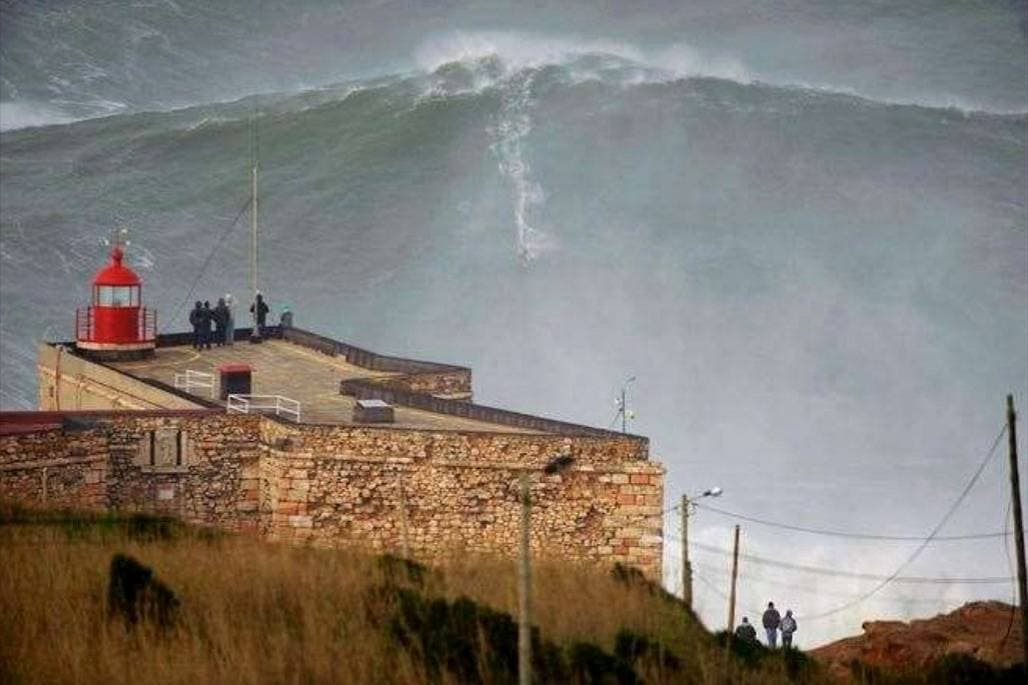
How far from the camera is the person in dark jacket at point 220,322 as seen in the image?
40653mm

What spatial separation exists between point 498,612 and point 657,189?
70520 mm

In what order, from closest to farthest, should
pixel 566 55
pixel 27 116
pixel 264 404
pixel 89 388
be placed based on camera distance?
1. pixel 264 404
2. pixel 89 388
3. pixel 27 116
4. pixel 566 55

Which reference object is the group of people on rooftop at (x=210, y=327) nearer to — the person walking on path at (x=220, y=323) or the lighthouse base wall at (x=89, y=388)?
the person walking on path at (x=220, y=323)

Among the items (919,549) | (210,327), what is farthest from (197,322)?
(919,549)

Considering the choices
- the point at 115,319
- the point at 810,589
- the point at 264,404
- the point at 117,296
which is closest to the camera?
the point at 264,404

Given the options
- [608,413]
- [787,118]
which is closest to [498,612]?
[608,413]

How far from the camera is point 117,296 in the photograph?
126 feet

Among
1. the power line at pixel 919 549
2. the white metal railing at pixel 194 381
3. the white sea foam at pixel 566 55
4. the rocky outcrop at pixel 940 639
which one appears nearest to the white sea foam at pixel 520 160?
the white sea foam at pixel 566 55

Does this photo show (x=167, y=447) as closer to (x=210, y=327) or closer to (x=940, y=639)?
(x=940, y=639)

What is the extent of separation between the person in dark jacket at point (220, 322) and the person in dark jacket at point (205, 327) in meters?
0.11

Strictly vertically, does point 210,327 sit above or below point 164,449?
above

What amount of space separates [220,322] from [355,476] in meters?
11.3

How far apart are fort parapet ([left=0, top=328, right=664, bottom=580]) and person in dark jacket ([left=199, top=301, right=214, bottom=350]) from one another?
27.9 feet

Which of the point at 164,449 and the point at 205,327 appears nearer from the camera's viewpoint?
the point at 164,449
